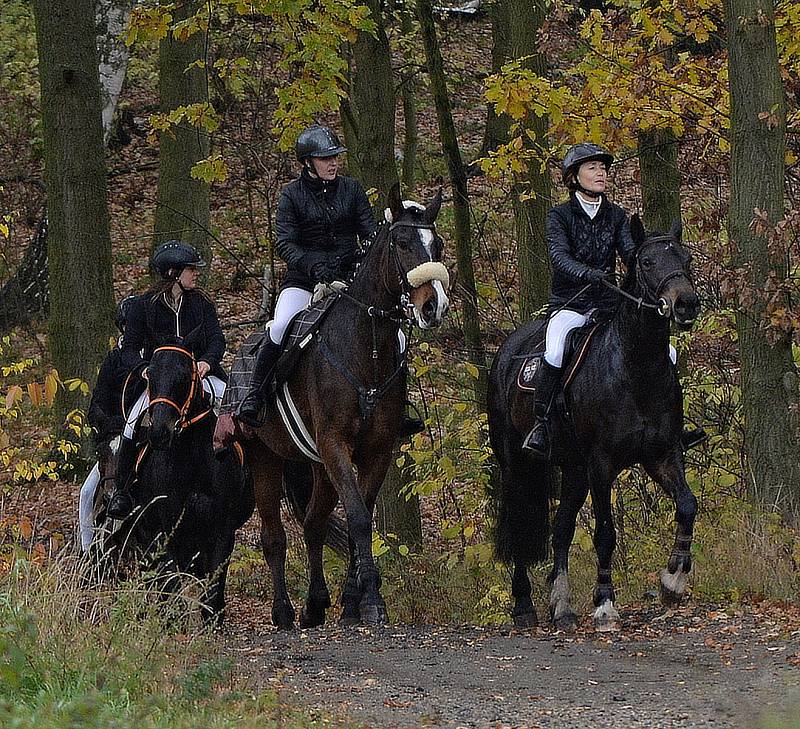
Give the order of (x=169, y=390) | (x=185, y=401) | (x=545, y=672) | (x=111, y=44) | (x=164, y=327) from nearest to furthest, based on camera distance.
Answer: (x=545, y=672)
(x=169, y=390)
(x=185, y=401)
(x=164, y=327)
(x=111, y=44)

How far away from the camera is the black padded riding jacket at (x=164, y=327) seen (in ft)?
40.6

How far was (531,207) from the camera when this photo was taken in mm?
16016

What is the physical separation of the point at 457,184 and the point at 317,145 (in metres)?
4.89

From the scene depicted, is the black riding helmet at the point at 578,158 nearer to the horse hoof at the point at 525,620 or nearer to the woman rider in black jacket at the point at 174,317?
the woman rider in black jacket at the point at 174,317

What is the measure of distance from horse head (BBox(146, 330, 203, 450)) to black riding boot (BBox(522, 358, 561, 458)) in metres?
2.72

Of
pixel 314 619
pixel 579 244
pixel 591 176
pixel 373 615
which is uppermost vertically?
pixel 591 176

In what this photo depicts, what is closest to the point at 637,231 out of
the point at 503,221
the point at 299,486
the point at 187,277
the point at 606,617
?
the point at 606,617

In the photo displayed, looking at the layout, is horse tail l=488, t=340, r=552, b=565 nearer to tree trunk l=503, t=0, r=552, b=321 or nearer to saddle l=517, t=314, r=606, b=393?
saddle l=517, t=314, r=606, b=393

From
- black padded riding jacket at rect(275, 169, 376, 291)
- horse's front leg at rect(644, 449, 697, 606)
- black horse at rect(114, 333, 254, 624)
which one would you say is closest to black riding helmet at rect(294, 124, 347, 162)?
black padded riding jacket at rect(275, 169, 376, 291)

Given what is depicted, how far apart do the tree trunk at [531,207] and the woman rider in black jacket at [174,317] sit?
453cm

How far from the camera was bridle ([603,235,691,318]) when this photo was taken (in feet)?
32.3

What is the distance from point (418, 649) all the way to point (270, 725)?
328cm

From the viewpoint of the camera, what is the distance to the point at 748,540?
11828mm

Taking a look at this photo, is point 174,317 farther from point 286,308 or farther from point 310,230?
point 310,230
